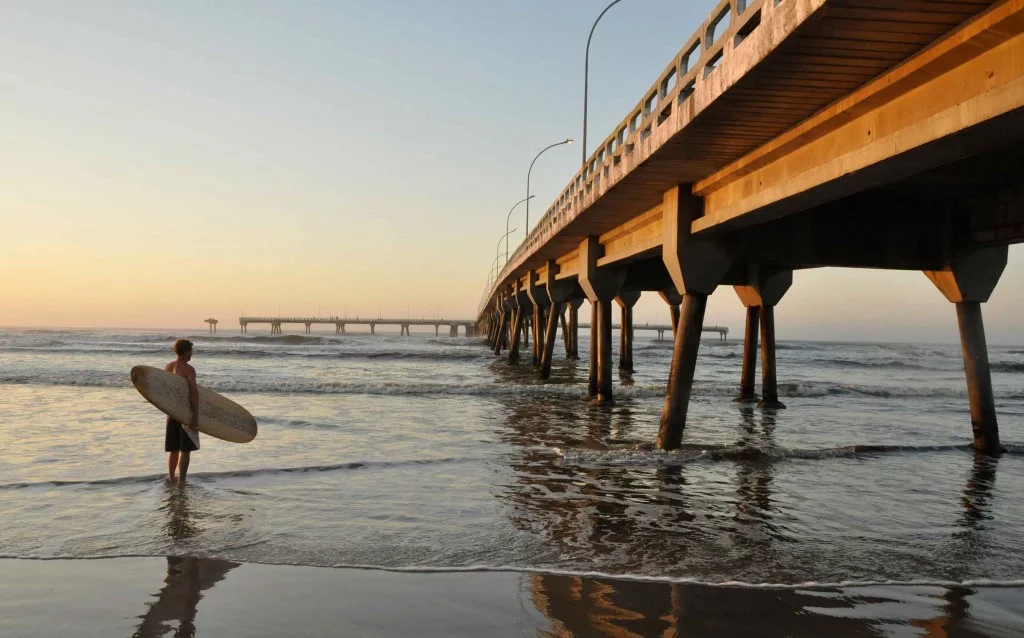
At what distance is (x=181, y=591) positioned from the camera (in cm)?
531

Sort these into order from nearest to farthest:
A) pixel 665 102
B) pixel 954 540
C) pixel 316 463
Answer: pixel 954 540, pixel 665 102, pixel 316 463

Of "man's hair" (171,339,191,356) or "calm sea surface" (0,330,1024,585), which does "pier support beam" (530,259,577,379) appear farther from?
"man's hair" (171,339,191,356)

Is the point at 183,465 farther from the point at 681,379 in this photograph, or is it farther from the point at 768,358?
the point at 768,358

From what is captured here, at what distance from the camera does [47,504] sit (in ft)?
26.5

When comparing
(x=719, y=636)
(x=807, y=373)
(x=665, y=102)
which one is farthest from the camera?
(x=807, y=373)

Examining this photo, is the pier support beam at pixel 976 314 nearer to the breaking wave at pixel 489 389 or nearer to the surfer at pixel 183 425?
the surfer at pixel 183 425

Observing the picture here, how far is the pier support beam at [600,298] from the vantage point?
65.0 ft

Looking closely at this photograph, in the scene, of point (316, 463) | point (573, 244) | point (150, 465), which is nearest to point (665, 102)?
point (316, 463)

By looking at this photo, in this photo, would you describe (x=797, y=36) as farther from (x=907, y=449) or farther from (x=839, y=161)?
(x=907, y=449)

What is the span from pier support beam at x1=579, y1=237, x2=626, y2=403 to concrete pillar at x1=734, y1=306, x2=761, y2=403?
3.24 meters

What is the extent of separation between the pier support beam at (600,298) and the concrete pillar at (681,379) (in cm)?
771

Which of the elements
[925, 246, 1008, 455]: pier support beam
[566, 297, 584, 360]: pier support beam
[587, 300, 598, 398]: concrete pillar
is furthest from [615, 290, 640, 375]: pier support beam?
[925, 246, 1008, 455]: pier support beam

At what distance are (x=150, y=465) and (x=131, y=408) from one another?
8283 mm

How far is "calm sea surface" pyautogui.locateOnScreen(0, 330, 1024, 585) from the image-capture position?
6.33 m
